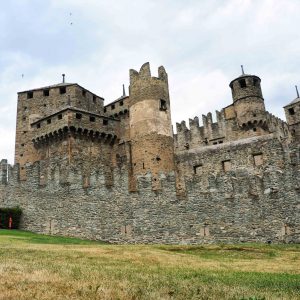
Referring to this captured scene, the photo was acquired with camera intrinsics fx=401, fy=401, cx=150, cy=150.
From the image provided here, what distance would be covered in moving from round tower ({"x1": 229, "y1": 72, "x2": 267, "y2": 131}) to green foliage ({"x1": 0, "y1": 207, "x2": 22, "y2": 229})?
23.3 m

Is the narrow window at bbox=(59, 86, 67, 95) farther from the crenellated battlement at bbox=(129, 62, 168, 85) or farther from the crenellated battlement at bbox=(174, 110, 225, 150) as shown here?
the crenellated battlement at bbox=(174, 110, 225, 150)

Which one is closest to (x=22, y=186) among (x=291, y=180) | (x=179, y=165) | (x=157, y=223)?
(x=157, y=223)

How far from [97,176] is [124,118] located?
62.7 feet

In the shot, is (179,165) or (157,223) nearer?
(157,223)

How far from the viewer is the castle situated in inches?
786

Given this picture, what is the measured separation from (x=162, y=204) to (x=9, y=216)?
31.2 feet

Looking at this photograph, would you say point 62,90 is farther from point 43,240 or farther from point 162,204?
point 43,240

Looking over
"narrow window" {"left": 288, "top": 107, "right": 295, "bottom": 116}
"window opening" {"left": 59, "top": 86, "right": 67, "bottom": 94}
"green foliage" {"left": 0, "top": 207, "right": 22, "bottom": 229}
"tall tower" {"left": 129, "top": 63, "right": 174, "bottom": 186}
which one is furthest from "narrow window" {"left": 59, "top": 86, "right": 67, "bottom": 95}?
"narrow window" {"left": 288, "top": 107, "right": 295, "bottom": 116}

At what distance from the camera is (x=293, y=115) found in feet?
167

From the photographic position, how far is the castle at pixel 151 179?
65.5 feet

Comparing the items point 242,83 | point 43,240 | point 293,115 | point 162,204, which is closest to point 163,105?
point 162,204

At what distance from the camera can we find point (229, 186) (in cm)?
2069

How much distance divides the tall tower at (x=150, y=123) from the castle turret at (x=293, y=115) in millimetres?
23312

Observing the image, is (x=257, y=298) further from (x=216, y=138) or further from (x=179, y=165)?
(x=216, y=138)
